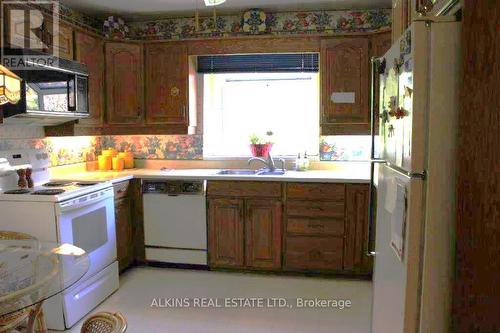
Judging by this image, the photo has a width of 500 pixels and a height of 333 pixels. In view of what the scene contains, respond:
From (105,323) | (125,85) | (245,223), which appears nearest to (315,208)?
(245,223)

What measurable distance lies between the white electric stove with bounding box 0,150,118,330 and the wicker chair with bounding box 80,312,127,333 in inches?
60.5

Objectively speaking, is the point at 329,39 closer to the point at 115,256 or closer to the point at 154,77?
the point at 154,77

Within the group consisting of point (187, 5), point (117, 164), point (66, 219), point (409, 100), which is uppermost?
point (187, 5)

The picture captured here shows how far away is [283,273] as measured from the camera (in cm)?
350

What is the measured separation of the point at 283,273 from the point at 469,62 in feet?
8.53

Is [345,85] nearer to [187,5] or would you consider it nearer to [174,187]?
[187,5]

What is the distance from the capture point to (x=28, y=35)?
2775mm

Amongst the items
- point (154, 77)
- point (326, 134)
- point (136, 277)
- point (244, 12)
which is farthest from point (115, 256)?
point (244, 12)

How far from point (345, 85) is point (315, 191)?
98cm

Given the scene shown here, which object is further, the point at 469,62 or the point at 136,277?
the point at 136,277

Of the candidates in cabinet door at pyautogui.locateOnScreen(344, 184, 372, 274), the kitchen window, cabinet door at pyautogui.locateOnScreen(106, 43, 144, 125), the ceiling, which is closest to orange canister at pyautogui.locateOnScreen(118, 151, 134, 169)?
cabinet door at pyautogui.locateOnScreen(106, 43, 144, 125)

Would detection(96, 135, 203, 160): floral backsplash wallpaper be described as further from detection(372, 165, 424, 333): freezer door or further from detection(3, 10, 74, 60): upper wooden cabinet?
detection(372, 165, 424, 333): freezer door

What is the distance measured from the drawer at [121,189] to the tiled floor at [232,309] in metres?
0.71

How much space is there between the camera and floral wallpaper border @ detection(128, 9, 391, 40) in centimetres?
367
